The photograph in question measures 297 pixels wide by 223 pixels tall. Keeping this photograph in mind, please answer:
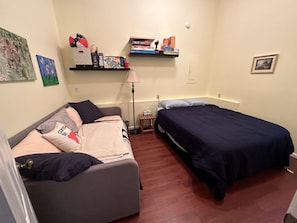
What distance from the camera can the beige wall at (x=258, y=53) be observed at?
211 cm

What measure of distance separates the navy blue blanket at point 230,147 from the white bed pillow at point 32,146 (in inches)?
62.1

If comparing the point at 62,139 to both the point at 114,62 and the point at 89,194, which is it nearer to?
the point at 89,194

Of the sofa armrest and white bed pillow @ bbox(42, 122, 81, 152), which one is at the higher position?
white bed pillow @ bbox(42, 122, 81, 152)

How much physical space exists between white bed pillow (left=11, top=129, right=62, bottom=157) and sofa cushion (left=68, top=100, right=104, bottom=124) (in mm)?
1126

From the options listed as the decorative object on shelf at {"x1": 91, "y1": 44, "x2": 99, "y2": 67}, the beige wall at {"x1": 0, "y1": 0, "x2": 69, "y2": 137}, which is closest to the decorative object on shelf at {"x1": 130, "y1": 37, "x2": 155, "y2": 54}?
the decorative object on shelf at {"x1": 91, "y1": 44, "x2": 99, "y2": 67}

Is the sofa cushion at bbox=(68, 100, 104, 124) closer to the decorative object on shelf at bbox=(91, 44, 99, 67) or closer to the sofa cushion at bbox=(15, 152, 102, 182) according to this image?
the decorative object on shelf at bbox=(91, 44, 99, 67)

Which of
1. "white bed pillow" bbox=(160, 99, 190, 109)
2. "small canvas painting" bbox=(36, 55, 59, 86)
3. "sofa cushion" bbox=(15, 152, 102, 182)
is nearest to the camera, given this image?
"sofa cushion" bbox=(15, 152, 102, 182)

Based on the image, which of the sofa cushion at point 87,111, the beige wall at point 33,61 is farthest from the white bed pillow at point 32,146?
the sofa cushion at point 87,111

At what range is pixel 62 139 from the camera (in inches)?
54.5

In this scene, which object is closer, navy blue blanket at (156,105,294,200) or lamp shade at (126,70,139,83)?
navy blue blanket at (156,105,294,200)

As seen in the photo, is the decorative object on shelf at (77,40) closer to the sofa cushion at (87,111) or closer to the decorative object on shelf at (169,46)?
the sofa cushion at (87,111)

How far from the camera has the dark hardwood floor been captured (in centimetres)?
132

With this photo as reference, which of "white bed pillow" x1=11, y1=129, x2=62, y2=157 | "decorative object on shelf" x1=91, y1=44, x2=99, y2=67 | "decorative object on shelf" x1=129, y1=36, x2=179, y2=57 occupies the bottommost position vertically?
"white bed pillow" x1=11, y1=129, x2=62, y2=157

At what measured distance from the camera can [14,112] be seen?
121cm
